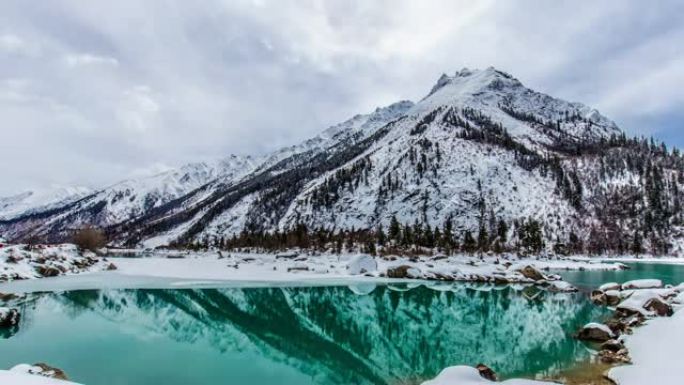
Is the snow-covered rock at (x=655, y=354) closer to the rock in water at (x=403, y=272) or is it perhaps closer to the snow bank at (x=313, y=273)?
the snow bank at (x=313, y=273)

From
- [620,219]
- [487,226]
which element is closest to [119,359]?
[487,226]

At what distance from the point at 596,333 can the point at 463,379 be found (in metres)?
16.7

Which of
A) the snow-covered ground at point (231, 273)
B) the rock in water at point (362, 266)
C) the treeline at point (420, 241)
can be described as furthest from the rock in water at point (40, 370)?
the treeline at point (420, 241)

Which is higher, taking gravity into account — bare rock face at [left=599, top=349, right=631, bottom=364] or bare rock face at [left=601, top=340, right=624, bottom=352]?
bare rock face at [left=601, top=340, right=624, bottom=352]

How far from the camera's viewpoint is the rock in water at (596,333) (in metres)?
32.7

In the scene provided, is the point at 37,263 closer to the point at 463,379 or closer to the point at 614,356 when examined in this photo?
the point at 463,379

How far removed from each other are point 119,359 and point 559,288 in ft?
203

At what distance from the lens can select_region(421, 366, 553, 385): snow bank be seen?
854 inches

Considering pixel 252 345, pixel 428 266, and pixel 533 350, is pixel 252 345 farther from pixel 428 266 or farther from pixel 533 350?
pixel 428 266

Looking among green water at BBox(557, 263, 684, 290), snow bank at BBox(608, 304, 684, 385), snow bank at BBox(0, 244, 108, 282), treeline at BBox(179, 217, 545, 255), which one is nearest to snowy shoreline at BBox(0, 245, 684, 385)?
snow bank at BBox(0, 244, 108, 282)

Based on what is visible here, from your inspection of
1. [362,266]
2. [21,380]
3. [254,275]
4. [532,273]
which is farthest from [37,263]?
[532,273]

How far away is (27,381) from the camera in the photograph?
1199 cm

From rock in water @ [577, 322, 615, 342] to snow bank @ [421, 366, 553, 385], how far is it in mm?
13686

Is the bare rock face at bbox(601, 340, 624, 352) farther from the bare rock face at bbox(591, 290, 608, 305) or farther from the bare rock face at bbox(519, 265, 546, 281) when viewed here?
the bare rock face at bbox(519, 265, 546, 281)
